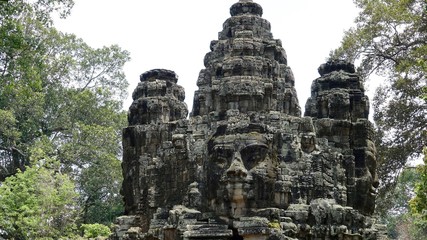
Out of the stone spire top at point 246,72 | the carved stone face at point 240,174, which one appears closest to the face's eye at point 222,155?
the carved stone face at point 240,174

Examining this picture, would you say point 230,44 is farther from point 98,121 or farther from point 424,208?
point 98,121

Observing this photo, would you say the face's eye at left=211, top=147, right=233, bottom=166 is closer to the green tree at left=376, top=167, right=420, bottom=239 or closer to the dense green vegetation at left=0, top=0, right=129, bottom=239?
the dense green vegetation at left=0, top=0, right=129, bottom=239

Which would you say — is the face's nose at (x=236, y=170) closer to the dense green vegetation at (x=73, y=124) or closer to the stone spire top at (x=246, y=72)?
the stone spire top at (x=246, y=72)

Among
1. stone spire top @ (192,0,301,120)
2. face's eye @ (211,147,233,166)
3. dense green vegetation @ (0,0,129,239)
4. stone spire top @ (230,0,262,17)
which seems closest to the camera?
face's eye @ (211,147,233,166)

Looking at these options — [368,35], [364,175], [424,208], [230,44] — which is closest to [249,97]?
[230,44]

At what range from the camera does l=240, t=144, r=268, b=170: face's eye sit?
1491cm

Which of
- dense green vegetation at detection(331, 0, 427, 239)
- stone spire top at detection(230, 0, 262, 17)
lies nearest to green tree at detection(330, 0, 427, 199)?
dense green vegetation at detection(331, 0, 427, 239)

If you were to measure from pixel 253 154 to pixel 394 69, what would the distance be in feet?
34.2

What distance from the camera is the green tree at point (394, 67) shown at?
2275cm

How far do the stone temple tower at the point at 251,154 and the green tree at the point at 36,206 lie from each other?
631 cm

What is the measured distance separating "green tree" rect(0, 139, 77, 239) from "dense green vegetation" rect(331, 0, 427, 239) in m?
10.5

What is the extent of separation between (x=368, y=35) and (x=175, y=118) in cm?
777

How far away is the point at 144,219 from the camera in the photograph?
57.6 feet

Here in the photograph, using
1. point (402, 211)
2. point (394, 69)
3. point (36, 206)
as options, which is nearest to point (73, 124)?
point (36, 206)
